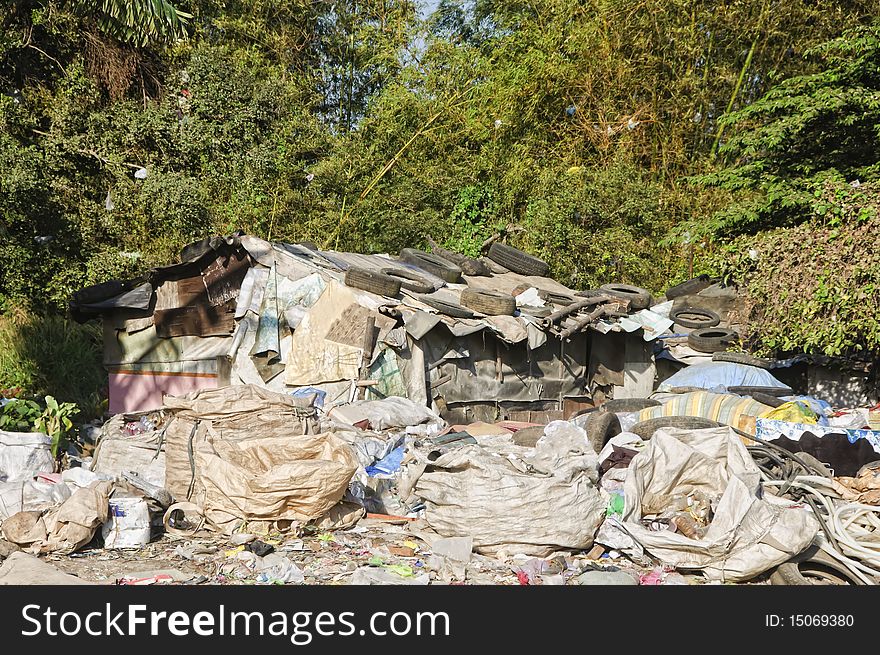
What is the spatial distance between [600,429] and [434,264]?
5303 mm

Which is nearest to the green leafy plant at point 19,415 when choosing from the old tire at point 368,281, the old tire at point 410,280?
the old tire at point 368,281

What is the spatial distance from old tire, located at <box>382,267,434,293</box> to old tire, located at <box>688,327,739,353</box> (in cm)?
460

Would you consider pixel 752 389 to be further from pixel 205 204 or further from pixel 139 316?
pixel 205 204

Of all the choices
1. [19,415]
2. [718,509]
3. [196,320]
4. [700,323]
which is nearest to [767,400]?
[700,323]

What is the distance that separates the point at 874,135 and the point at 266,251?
8.90 m

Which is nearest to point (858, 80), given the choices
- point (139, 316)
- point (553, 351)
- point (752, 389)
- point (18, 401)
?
point (752, 389)

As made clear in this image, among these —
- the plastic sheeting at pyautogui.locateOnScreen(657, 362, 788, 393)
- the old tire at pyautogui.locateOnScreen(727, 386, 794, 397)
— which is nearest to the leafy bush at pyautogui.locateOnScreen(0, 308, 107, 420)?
the plastic sheeting at pyautogui.locateOnScreen(657, 362, 788, 393)

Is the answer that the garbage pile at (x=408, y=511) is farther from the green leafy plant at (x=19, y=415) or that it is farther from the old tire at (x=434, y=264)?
the old tire at (x=434, y=264)

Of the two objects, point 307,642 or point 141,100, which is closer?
point 307,642

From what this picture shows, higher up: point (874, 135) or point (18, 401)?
point (874, 135)

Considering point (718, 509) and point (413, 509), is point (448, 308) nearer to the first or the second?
point (413, 509)

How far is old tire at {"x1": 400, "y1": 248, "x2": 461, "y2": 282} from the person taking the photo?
12.6 metres

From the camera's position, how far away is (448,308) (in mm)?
10508

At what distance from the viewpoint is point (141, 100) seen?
16.5 meters
